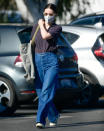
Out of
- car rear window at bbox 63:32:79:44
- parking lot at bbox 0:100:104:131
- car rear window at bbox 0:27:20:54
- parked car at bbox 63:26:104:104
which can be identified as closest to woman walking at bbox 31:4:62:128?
parking lot at bbox 0:100:104:131

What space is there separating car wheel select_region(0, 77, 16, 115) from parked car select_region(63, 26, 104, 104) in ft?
6.38

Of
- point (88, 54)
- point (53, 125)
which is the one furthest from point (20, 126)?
point (88, 54)

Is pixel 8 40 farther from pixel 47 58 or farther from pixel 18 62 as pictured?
pixel 47 58

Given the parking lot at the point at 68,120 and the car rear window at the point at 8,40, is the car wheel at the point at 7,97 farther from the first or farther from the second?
the car rear window at the point at 8,40

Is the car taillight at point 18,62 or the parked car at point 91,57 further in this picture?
the parked car at point 91,57

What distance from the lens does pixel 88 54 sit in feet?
44.5

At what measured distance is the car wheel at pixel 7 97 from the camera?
12172 millimetres

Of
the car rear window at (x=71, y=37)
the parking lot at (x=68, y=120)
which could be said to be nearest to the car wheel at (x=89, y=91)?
the parking lot at (x=68, y=120)

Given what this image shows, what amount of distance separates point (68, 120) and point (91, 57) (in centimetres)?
219

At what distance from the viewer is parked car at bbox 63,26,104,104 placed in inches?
535

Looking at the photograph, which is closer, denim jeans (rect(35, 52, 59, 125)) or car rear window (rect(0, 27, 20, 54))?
denim jeans (rect(35, 52, 59, 125))

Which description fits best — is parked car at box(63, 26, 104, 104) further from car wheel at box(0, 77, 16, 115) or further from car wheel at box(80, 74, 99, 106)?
car wheel at box(0, 77, 16, 115)

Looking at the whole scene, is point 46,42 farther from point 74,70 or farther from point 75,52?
point 75,52

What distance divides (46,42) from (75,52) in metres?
3.21
